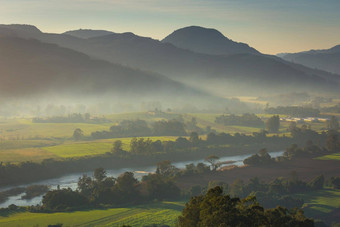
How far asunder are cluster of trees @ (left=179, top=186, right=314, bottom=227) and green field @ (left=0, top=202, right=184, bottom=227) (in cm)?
2164

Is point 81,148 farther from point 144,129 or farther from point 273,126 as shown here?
point 273,126

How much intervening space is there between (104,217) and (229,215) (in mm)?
30400

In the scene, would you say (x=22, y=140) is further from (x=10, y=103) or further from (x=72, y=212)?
(x=10, y=103)

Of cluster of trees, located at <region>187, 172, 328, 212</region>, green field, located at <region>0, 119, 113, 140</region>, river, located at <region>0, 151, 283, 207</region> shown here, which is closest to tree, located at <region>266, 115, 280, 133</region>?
river, located at <region>0, 151, 283, 207</region>

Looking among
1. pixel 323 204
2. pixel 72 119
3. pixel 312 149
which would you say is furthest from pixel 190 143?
pixel 72 119

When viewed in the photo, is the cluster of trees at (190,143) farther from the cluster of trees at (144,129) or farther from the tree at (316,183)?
the tree at (316,183)

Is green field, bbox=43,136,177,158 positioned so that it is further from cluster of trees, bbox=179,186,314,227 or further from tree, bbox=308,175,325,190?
cluster of trees, bbox=179,186,314,227

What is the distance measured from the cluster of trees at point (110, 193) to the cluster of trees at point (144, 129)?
56350 mm

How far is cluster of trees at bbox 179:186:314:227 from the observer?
23.7 m

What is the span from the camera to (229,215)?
23625 mm

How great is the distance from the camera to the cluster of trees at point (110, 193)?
5534 centimetres

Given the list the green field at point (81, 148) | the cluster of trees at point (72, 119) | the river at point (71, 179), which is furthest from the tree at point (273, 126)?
the cluster of trees at point (72, 119)

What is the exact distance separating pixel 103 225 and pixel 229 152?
2447 inches

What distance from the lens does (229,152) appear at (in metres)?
106
